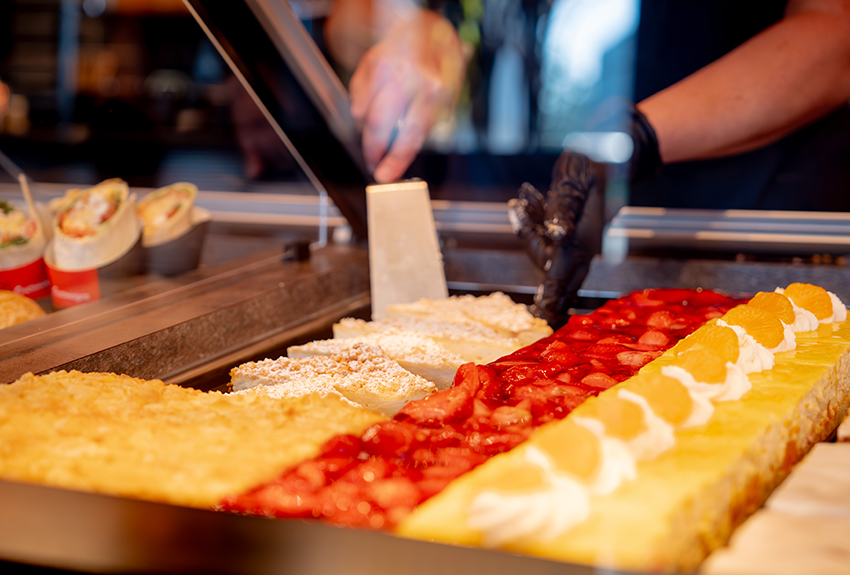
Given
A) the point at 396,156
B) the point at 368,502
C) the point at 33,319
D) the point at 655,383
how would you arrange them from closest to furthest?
the point at 368,502, the point at 655,383, the point at 33,319, the point at 396,156

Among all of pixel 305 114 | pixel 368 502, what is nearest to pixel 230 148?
pixel 305 114

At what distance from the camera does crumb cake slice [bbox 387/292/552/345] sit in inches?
97.5

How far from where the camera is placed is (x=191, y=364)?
7.49 feet

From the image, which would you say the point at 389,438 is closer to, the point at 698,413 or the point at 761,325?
the point at 698,413

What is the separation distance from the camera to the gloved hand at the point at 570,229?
2736mm

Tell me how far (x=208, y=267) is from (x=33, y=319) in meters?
0.81

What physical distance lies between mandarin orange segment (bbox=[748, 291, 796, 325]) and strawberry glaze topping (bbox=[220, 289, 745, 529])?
204 millimetres

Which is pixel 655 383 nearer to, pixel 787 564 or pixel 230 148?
pixel 787 564

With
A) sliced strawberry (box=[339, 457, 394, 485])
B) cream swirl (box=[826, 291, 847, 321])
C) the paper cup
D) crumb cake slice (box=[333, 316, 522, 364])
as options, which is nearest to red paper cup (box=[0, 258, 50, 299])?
the paper cup

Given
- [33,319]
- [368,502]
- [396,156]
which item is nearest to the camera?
[368,502]

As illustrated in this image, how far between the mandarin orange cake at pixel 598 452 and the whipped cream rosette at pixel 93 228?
1.45m

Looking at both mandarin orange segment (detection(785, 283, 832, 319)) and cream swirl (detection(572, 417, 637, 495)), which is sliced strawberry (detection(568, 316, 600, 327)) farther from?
cream swirl (detection(572, 417, 637, 495))

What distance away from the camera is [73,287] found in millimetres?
2490

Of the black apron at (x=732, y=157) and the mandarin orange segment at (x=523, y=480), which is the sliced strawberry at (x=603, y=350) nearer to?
the mandarin orange segment at (x=523, y=480)
